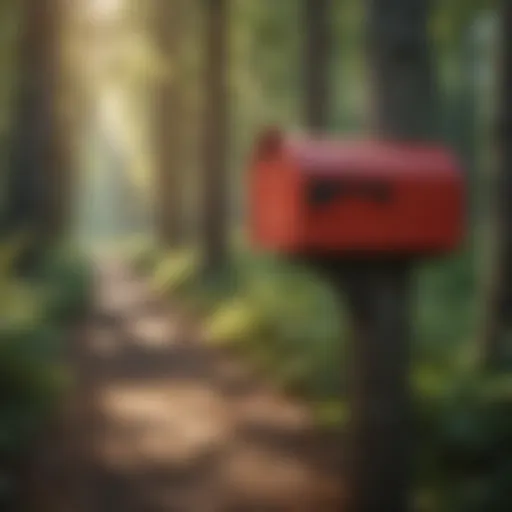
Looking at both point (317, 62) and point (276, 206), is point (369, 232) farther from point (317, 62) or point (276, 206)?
point (317, 62)

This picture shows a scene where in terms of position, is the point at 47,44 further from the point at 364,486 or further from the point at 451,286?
the point at 364,486

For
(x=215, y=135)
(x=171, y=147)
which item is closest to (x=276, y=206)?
(x=215, y=135)

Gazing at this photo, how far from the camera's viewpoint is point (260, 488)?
7492 millimetres

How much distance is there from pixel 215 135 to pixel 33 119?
3.35m

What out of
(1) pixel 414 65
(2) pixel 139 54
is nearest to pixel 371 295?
(1) pixel 414 65

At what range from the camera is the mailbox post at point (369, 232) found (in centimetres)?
578

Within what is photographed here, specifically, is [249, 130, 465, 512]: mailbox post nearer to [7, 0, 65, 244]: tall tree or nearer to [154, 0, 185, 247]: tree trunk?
[7, 0, 65, 244]: tall tree

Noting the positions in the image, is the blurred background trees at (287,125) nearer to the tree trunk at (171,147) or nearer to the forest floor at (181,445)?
the tree trunk at (171,147)

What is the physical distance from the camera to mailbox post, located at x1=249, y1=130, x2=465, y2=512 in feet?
19.0

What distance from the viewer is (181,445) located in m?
8.76

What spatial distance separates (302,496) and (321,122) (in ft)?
32.9

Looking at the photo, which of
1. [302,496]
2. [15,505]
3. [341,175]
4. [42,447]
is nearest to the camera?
[341,175]

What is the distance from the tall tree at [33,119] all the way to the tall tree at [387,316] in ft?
36.7

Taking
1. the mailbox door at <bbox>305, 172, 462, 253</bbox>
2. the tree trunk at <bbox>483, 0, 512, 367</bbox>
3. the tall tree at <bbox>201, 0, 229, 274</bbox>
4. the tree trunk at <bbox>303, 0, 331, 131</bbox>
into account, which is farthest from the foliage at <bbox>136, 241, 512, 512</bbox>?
the tree trunk at <bbox>303, 0, 331, 131</bbox>
